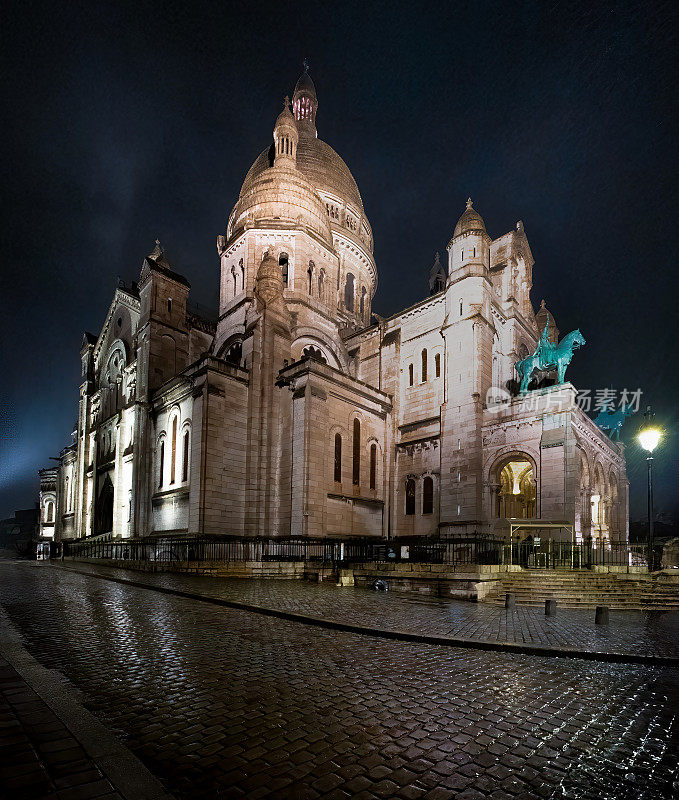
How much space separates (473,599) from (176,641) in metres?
8.66

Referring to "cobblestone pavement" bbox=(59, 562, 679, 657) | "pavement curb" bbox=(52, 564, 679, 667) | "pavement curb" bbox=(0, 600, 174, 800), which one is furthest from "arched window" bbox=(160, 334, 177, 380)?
"pavement curb" bbox=(0, 600, 174, 800)

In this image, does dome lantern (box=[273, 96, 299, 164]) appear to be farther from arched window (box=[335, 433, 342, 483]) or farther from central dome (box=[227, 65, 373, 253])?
arched window (box=[335, 433, 342, 483])

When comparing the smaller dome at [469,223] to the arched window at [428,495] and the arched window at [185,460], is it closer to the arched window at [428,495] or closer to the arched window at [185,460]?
the arched window at [428,495]

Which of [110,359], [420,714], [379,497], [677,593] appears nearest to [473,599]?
[677,593]

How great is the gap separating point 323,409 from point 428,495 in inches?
355

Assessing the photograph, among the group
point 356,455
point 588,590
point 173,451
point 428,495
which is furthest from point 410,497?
point 588,590

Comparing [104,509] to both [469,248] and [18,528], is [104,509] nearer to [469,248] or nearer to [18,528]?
[469,248]

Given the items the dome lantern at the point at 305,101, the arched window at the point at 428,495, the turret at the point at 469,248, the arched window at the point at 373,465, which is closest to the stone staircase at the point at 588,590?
the arched window at the point at 428,495

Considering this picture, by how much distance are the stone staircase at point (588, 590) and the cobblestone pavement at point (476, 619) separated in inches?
41.1

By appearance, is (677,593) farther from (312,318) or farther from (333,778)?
(312,318)

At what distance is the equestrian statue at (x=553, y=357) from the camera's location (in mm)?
25641

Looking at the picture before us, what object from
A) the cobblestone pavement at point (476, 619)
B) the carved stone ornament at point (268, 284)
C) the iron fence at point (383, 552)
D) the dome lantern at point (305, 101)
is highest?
the dome lantern at point (305, 101)

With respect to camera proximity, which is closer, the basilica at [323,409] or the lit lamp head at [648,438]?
the lit lamp head at [648,438]

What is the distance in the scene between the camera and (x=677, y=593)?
44.8 ft
